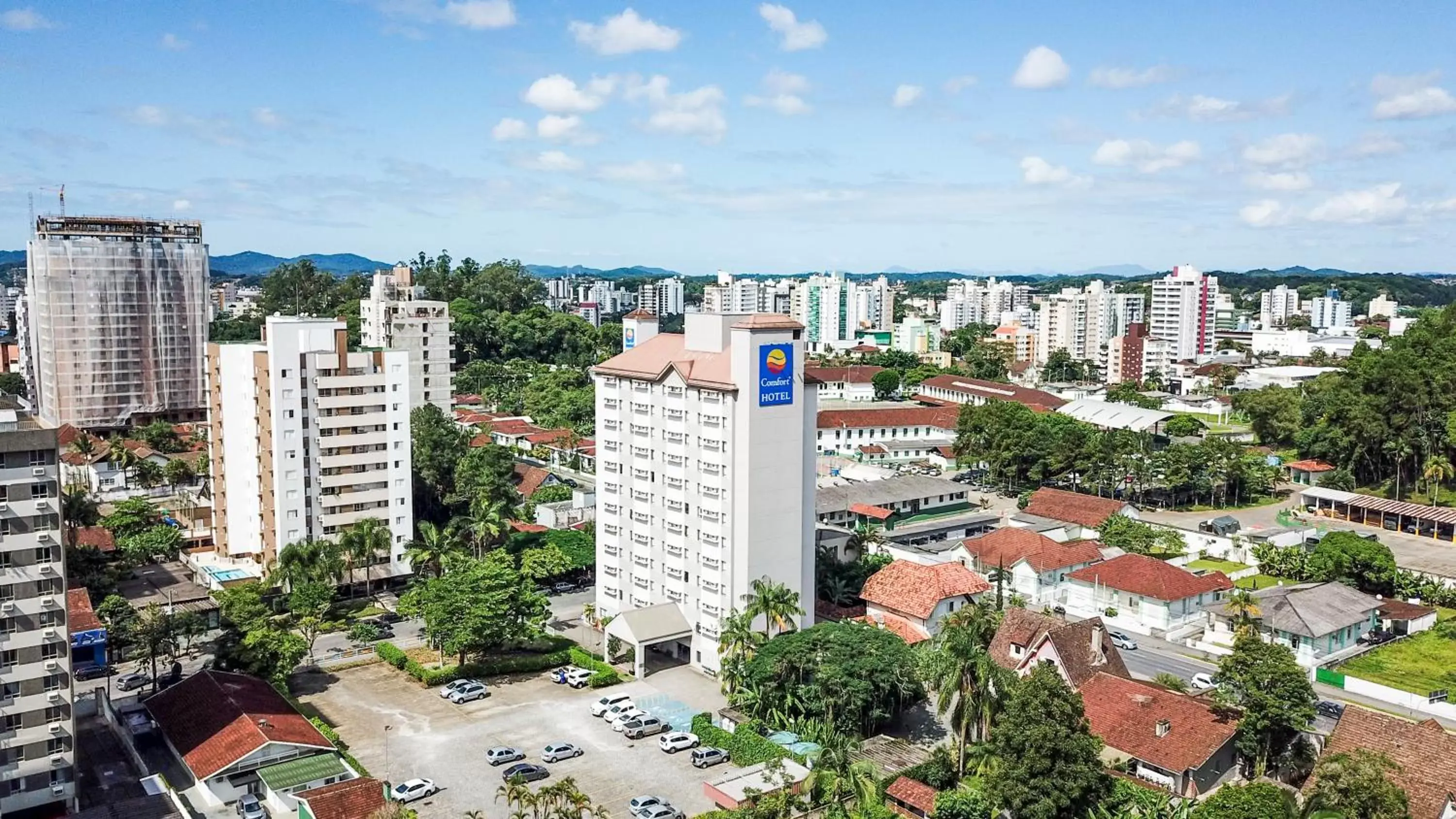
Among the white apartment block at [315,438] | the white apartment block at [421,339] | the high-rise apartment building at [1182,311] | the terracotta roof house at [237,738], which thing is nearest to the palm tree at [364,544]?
the white apartment block at [315,438]

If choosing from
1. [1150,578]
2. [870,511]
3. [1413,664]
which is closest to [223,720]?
[1150,578]

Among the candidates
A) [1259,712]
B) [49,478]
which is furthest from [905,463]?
[49,478]

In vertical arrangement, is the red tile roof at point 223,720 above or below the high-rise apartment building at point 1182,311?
below

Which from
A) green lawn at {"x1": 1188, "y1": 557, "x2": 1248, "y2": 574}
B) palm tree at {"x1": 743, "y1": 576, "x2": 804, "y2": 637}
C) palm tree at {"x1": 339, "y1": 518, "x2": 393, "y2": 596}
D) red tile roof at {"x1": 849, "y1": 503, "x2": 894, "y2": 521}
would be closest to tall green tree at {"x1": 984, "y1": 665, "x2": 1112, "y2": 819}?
palm tree at {"x1": 743, "y1": 576, "x2": 804, "y2": 637}

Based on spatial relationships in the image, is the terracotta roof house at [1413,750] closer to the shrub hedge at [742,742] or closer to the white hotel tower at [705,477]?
the shrub hedge at [742,742]

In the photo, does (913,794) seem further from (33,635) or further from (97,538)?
(97,538)

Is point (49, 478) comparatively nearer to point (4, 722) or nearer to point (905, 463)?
point (4, 722)

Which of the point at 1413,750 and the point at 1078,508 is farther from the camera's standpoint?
the point at 1078,508
